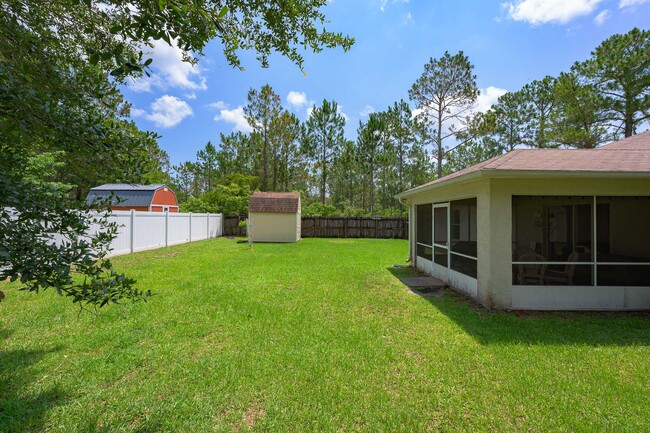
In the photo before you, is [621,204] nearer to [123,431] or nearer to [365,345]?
[365,345]

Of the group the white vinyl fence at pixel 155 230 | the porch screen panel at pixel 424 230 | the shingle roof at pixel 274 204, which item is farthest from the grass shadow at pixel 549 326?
the shingle roof at pixel 274 204

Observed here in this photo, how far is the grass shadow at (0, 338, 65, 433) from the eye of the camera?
2.49 m

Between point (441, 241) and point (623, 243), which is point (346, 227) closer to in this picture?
point (441, 241)

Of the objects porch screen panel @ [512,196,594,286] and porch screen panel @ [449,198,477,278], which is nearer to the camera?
porch screen panel @ [512,196,594,286]

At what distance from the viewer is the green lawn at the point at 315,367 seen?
262cm

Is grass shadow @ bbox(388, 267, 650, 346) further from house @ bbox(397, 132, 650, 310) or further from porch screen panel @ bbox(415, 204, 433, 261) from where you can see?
porch screen panel @ bbox(415, 204, 433, 261)

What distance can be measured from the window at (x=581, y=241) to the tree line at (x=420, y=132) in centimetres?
1454

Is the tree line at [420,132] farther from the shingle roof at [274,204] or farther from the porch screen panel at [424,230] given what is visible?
the porch screen panel at [424,230]

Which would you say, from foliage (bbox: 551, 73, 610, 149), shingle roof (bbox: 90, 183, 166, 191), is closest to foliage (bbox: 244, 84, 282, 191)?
shingle roof (bbox: 90, 183, 166, 191)

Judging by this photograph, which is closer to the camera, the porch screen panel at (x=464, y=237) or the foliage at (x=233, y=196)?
the porch screen panel at (x=464, y=237)

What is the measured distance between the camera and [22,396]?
2.84 meters

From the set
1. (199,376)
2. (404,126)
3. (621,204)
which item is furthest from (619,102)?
(199,376)

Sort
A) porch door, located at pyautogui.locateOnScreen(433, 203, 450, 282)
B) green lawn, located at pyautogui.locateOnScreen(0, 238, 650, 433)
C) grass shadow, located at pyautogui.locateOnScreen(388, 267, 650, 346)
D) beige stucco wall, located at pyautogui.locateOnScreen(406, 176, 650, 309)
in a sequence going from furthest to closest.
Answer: porch door, located at pyautogui.locateOnScreen(433, 203, 450, 282) → beige stucco wall, located at pyautogui.locateOnScreen(406, 176, 650, 309) → grass shadow, located at pyautogui.locateOnScreen(388, 267, 650, 346) → green lawn, located at pyautogui.locateOnScreen(0, 238, 650, 433)

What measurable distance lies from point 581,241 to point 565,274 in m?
0.69
